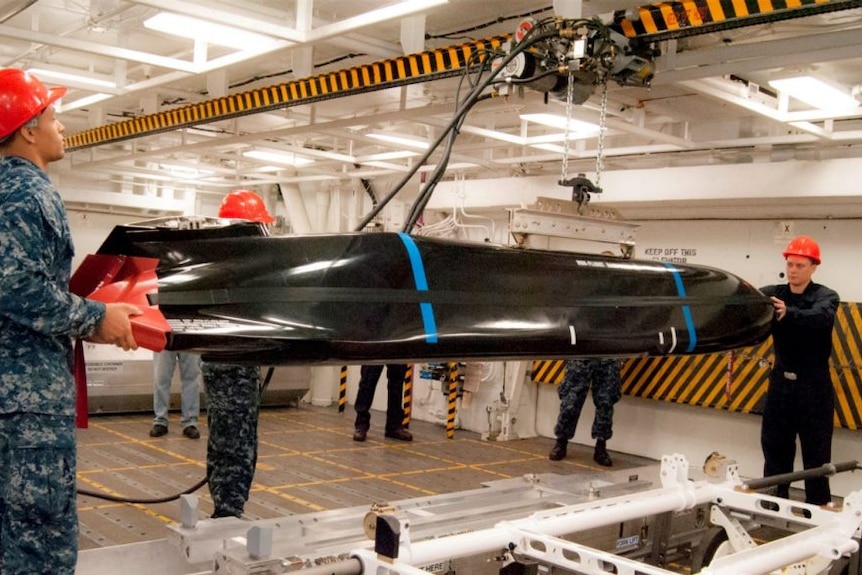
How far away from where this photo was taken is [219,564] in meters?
2.95

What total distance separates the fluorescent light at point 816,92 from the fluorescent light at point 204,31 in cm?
360

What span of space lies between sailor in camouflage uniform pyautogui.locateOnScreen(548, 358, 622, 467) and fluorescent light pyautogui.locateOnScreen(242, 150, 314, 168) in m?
4.56

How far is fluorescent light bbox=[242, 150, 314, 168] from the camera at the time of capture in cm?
1070

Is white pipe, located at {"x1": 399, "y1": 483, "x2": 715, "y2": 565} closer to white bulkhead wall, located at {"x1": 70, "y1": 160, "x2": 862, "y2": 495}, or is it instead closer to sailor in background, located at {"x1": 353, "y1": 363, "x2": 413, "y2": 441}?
white bulkhead wall, located at {"x1": 70, "y1": 160, "x2": 862, "y2": 495}

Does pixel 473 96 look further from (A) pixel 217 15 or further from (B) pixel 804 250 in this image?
(B) pixel 804 250

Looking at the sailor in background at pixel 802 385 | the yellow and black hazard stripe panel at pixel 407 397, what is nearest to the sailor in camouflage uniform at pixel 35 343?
the sailor in background at pixel 802 385

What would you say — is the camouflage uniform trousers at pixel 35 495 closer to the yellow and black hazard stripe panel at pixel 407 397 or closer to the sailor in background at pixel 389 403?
the sailor in background at pixel 389 403

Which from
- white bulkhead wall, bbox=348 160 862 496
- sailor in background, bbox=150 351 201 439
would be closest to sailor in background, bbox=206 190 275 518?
sailor in background, bbox=150 351 201 439

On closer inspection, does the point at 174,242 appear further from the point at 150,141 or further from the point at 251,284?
the point at 150,141

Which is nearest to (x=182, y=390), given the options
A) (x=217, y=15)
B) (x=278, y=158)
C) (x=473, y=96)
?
(x=278, y=158)

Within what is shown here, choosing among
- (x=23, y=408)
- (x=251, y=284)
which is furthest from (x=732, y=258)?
(x=23, y=408)

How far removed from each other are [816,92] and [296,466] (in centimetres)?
539

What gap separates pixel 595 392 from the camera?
853cm

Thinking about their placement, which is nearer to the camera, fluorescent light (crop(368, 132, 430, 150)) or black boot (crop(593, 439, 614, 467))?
black boot (crop(593, 439, 614, 467))
